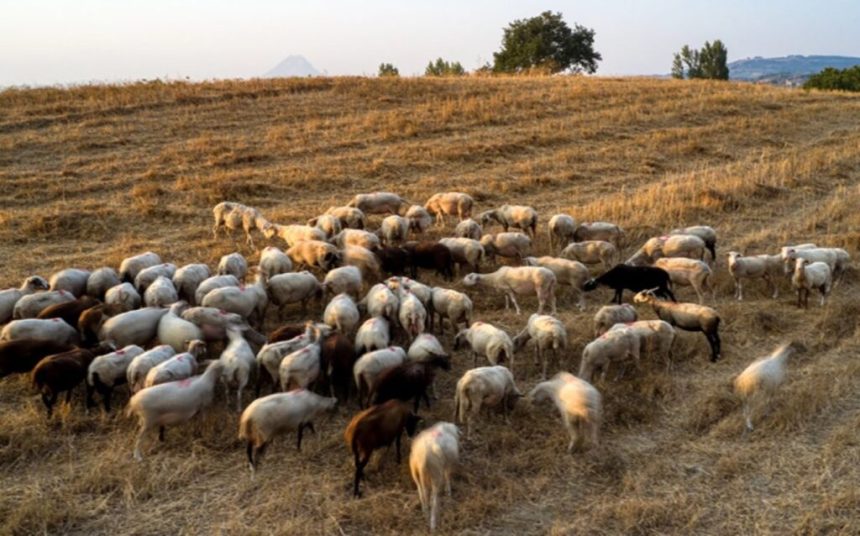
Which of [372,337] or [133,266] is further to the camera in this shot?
[133,266]

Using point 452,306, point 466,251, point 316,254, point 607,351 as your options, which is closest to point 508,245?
point 466,251

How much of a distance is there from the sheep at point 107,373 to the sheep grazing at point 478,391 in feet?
12.2

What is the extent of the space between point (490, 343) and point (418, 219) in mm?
6000

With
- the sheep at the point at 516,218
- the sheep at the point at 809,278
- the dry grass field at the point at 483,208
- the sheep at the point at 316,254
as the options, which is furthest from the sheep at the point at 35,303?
the sheep at the point at 809,278

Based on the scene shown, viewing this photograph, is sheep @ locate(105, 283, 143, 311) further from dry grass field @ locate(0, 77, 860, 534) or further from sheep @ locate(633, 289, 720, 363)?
sheep @ locate(633, 289, 720, 363)

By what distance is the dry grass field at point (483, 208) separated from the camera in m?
6.34

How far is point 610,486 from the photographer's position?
261 inches

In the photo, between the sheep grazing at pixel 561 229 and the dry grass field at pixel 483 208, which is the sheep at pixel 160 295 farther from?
the sheep grazing at pixel 561 229

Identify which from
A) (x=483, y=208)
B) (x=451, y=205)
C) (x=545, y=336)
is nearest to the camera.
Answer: (x=545, y=336)

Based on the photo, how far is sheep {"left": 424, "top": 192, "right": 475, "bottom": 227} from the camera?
15.0m

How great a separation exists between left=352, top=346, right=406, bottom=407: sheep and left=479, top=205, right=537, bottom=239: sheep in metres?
6.52

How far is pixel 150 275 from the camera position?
10578 millimetres

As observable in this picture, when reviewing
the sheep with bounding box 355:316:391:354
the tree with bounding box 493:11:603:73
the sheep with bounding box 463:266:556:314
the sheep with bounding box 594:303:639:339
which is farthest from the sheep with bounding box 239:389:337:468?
the tree with bounding box 493:11:603:73

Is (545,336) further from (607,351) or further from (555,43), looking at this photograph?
Result: (555,43)
